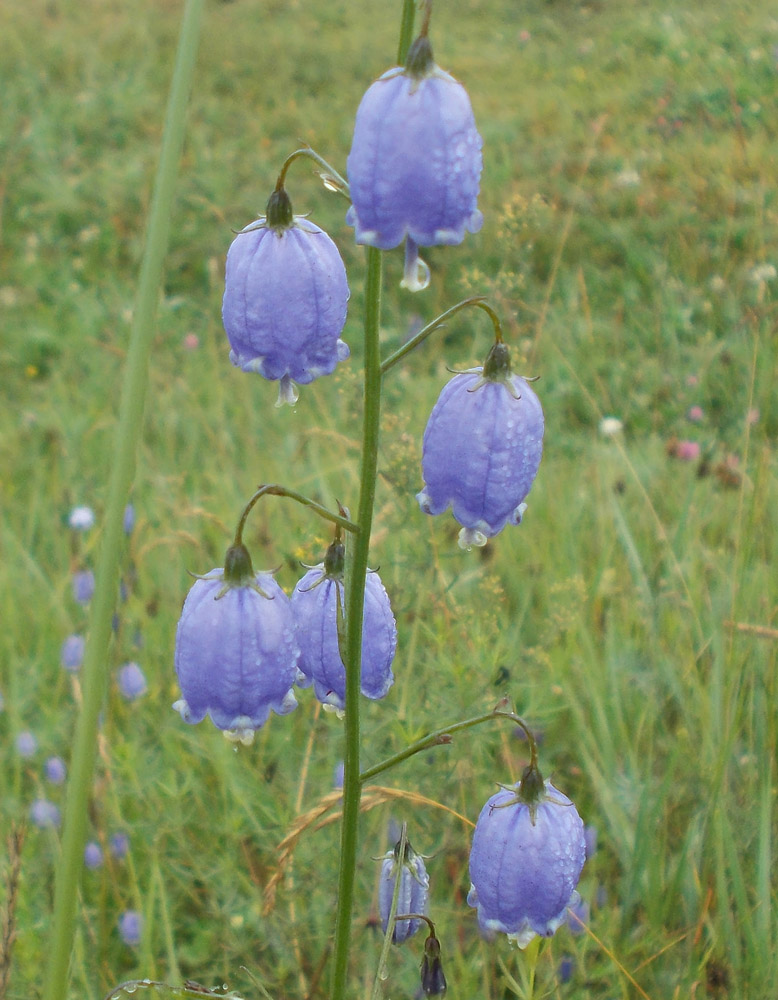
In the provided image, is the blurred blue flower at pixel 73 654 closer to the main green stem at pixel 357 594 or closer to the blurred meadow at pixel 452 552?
the blurred meadow at pixel 452 552

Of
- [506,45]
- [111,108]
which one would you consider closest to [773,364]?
[111,108]

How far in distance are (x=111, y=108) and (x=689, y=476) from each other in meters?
6.26

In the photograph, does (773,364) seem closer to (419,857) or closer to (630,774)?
(630,774)

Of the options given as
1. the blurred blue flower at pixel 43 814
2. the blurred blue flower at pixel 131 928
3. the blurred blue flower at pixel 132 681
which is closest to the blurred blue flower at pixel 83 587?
the blurred blue flower at pixel 132 681

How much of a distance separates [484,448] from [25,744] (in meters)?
1.72

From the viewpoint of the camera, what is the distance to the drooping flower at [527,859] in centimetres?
138

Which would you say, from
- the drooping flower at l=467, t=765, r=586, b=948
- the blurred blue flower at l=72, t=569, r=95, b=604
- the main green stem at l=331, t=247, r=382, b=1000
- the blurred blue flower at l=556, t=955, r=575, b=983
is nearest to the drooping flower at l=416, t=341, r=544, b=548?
the main green stem at l=331, t=247, r=382, b=1000

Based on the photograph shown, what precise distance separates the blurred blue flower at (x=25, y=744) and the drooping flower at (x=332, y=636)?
1359 mm

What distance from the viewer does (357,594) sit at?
1.32 meters

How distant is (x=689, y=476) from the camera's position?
3895 millimetres

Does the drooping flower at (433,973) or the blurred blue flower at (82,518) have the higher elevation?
the blurred blue flower at (82,518)

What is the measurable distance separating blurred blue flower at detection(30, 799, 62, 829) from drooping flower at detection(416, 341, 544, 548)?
4.77ft

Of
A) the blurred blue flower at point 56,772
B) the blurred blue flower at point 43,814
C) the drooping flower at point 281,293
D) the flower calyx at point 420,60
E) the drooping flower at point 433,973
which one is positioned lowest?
the drooping flower at point 433,973

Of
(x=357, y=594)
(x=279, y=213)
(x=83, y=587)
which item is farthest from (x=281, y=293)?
(x=83, y=587)
